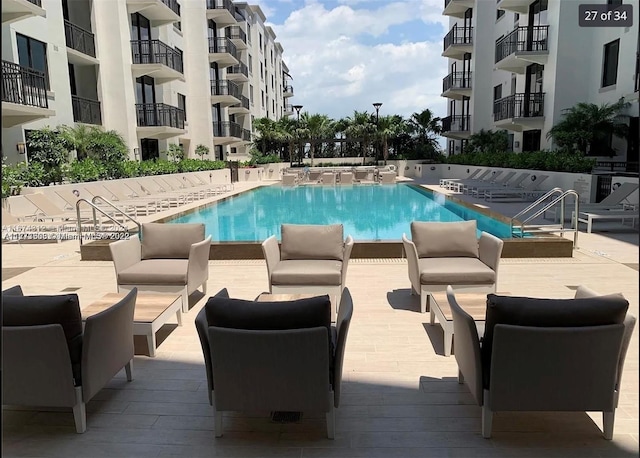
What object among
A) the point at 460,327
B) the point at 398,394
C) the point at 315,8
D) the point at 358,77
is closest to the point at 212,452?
the point at 398,394

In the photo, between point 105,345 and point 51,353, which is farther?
point 105,345

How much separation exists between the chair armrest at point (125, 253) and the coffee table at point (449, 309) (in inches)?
139

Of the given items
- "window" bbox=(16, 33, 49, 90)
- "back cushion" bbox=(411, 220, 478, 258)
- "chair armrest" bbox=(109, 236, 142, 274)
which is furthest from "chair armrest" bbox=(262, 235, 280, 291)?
"window" bbox=(16, 33, 49, 90)

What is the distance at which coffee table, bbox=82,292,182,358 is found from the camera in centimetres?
416

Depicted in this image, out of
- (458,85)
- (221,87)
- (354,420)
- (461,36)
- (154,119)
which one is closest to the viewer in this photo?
(354,420)

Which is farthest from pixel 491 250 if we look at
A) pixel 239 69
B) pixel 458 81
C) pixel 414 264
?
pixel 239 69

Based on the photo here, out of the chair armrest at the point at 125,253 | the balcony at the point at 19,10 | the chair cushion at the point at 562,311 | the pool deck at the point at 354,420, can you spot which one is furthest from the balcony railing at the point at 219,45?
the chair cushion at the point at 562,311

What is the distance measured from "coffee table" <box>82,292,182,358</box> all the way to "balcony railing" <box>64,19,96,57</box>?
16.1 m

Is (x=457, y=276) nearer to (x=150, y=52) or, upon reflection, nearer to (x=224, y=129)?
(x=150, y=52)

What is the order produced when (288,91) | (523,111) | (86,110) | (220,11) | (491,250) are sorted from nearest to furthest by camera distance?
(491,250) < (86,110) < (523,111) < (220,11) < (288,91)

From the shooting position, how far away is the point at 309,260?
19.7ft

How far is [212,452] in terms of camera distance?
2881 mm

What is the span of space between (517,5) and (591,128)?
815 centimetres

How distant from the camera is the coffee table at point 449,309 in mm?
4117
